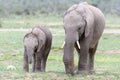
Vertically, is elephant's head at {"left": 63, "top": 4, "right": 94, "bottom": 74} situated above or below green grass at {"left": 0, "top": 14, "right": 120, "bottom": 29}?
above

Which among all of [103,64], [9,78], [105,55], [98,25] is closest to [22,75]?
[9,78]

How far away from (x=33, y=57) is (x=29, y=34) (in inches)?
28.9

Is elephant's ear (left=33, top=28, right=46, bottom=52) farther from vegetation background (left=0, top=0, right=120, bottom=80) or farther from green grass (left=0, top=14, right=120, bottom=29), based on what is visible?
green grass (left=0, top=14, right=120, bottom=29)

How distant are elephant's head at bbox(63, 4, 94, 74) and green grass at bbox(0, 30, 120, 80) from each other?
0.73 metres

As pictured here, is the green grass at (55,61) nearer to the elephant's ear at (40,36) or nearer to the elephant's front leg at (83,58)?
the elephant's front leg at (83,58)

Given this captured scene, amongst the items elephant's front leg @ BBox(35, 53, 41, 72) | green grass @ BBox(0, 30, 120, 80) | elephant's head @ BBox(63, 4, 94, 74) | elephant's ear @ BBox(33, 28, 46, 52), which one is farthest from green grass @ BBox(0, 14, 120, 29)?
elephant's head @ BBox(63, 4, 94, 74)

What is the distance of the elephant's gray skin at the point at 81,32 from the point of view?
1312 centimetres

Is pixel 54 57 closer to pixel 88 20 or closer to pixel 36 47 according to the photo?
pixel 36 47

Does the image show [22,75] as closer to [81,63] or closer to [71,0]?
[81,63]

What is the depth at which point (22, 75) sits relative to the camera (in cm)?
1320

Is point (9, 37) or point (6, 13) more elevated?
point (9, 37)

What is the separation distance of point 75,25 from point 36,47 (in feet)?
6.80

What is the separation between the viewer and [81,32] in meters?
13.6

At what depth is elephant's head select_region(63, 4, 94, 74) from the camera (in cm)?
1309
